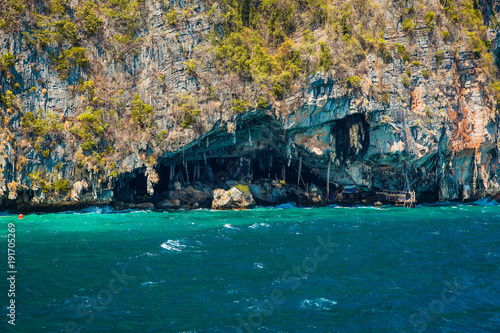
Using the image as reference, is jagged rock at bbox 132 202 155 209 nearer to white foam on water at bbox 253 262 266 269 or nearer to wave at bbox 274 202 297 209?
wave at bbox 274 202 297 209

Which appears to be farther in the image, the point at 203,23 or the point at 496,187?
the point at 496,187

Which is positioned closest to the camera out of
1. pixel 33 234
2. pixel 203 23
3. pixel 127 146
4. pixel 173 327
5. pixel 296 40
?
pixel 173 327

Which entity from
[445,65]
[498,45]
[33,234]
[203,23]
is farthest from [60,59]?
[498,45]

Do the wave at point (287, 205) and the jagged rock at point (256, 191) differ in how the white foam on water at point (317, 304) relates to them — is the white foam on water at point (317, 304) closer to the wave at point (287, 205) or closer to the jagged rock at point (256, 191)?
the wave at point (287, 205)

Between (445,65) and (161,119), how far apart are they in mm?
40911

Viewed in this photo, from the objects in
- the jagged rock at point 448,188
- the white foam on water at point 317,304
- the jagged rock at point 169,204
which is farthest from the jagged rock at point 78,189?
the jagged rock at point 448,188

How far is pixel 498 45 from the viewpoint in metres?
62.8

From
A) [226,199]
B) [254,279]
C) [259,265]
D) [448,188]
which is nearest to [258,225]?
[259,265]

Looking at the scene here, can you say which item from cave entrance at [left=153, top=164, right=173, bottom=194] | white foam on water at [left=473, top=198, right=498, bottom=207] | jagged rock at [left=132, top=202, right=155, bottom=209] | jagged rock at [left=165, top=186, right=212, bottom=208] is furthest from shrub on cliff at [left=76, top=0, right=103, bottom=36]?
white foam on water at [left=473, top=198, right=498, bottom=207]

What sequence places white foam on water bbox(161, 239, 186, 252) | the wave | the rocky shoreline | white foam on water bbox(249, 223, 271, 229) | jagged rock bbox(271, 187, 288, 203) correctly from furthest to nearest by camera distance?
jagged rock bbox(271, 187, 288, 203) → the wave → the rocky shoreline → white foam on water bbox(249, 223, 271, 229) → white foam on water bbox(161, 239, 186, 252)

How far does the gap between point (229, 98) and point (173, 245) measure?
2952cm

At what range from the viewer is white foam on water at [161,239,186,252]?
2664 centimetres

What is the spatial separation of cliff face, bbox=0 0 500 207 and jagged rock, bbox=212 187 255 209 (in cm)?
700

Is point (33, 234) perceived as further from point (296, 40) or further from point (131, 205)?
Result: point (296, 40)
